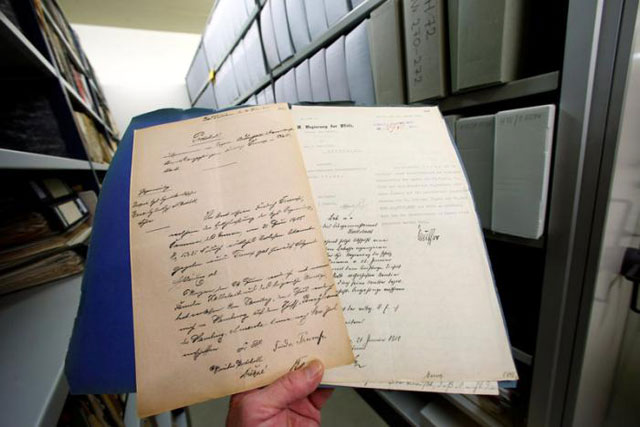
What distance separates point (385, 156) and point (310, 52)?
891mm

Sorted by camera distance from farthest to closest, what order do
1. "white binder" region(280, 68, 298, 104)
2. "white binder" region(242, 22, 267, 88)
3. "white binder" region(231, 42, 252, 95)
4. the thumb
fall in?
"white binder" region(231, 42, 252, 95)
"white binder" region(242, 22, 267, 88)
"white binder" region(280, 68, 298, 104)
the thumb

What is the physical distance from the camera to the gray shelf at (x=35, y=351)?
349 mm

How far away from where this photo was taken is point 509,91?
1.65ft

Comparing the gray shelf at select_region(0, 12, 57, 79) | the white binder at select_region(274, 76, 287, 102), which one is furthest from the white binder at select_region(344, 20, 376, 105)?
the gray shelf at select_region(0, 12, 57, 79)

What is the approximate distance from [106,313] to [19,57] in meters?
1.01

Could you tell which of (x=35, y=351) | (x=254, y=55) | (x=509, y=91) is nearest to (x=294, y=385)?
(x=35, y=351)

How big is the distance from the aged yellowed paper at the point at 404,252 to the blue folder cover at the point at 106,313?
3.2 inches

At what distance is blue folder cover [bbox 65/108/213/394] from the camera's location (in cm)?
30

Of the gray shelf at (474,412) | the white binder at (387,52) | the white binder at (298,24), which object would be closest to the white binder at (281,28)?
the white binder at (298,24)

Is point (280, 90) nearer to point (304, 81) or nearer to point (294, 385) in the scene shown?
point (304, 81)

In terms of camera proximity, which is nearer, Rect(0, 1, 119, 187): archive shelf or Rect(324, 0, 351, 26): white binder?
Rect(0, 1, 119, 187): archive shelf

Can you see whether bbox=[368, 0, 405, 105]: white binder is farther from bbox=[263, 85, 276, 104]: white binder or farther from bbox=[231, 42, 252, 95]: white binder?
bbox=[231, 42, 252, 95]: white binder

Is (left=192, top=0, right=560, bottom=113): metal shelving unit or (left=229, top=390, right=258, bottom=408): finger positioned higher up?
(left=192, top=0, right=560, bottom=113): metal shelving unit

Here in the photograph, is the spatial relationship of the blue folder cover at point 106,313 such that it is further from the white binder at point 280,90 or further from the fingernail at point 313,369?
the white binder at point 280,90
